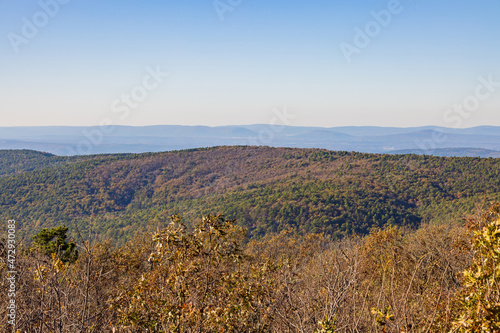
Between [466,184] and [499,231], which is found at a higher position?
[499,231]

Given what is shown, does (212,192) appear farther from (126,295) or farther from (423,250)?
(126,295)

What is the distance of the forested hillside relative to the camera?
67312 millimetres

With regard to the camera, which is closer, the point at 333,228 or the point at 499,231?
the point at 499,231

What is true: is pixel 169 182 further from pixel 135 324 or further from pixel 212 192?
pixel 135 324

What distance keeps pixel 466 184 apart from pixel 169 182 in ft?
307

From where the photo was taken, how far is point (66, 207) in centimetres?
9425

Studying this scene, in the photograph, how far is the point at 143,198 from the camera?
111938mm

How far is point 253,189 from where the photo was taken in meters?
95.9

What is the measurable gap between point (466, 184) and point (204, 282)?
79613mm

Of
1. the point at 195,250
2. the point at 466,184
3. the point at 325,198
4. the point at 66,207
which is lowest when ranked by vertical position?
the point at 66,207

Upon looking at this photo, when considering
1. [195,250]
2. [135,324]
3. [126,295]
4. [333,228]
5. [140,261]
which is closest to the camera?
[135,324]

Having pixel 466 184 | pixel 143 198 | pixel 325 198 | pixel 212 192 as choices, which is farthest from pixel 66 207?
pixel 466 184

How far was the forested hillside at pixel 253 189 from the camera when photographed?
221 feet

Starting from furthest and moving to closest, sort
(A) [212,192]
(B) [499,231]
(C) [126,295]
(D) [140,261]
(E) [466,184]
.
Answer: (A) [212,192] < (E) [466,184] < (D) [140,261] < (C) [126,295] < (B) [499,231]
